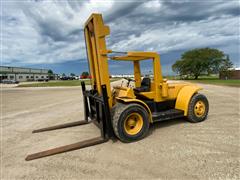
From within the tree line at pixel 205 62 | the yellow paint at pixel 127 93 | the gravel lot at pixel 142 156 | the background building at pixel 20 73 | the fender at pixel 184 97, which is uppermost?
the background building at pixel 20 73

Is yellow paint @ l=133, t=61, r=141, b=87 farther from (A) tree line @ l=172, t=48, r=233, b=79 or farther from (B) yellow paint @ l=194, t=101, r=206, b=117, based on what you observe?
(A) tree line @ l=172, t=48, r=233, b=79

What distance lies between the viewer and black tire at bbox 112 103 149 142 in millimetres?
3984

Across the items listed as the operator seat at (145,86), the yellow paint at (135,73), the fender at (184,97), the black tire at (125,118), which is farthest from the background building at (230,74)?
the black tire at (125,118)

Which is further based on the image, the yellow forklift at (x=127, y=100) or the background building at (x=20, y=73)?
the background building at (x=20, y=73)

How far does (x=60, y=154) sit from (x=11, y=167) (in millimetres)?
936

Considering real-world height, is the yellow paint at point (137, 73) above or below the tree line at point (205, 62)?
below

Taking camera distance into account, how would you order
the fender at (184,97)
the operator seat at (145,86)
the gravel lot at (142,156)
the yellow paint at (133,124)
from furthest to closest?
the fender at (184,97) → the operator seat at (145,86) → the yellow paint at (133,124) → the gravel lot at (142,156)

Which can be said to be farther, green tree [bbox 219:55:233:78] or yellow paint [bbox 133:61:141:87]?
green tree [bbox 219:55:233:78]

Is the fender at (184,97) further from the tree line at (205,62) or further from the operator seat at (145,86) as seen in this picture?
the tree line at (205,62)

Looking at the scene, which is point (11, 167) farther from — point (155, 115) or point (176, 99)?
point (176, 99)

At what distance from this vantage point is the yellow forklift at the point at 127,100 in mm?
4008

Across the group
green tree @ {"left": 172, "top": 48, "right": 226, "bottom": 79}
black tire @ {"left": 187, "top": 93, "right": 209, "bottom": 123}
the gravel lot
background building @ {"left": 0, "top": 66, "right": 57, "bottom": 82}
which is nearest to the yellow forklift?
black tire @ {"left": 187, "top": 93, "right": 209, "bottom": 123}

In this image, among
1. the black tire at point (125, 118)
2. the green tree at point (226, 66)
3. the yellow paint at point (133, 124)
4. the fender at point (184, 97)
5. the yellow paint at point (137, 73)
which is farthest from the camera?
the green tree at point (226, 66)

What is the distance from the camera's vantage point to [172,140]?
4.08 metres
